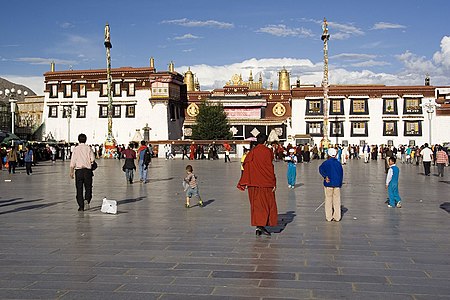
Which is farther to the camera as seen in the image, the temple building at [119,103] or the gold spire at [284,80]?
the gold spire at [284,80]

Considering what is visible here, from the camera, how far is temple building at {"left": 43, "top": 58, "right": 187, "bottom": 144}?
64.3 m

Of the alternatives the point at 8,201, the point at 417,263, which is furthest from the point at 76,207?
the point at 417,263

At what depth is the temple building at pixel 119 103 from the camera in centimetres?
6431

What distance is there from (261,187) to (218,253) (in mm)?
1810

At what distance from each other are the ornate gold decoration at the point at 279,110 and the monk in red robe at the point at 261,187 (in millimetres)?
58495

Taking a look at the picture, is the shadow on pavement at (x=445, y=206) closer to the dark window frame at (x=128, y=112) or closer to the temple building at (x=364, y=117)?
the temple building at (x=364, y=117)

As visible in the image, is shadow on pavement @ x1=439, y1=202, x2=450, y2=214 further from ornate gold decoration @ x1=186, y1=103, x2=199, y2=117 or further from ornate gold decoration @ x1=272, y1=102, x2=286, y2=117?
ornate gold decoration @ x1=186, y1=103, x2=199, y2=117

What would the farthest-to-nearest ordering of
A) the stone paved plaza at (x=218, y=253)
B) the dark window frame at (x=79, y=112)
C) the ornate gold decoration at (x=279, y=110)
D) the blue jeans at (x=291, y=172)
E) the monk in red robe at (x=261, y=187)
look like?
the ornate gold decoration at (x=279, y=110), the dark window frame at (x=79, y=112), the blue jeans at (x=291, y=172), the monk in red robe at (x=261, y=187), the stone paved plaza at (x=218, y=253)

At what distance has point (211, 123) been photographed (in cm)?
6222

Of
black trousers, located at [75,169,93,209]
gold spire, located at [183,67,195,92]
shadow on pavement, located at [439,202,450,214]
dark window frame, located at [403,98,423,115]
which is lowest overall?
shadow on pavement, located at [439,202,450,214]

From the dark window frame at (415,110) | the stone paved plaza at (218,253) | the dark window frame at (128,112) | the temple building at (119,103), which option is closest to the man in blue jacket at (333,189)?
the stone paved plaza at (218,253)

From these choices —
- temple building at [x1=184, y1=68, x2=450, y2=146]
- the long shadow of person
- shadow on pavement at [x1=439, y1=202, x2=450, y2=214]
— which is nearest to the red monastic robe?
the long shadow of person

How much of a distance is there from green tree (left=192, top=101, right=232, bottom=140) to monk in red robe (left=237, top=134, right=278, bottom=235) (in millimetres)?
52795

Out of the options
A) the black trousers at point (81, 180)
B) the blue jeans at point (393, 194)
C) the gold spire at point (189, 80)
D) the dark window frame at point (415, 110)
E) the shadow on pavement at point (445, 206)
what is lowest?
the shadow on pavement at point (445, 206)
